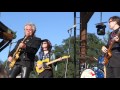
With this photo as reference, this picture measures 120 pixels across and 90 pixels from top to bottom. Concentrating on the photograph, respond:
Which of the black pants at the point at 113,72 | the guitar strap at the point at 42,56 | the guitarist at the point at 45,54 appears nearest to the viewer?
the black pants at the point at 113,72

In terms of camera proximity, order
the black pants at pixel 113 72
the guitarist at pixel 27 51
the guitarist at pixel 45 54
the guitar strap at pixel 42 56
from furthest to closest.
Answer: the guitar strap at pixel 42 56 < the guitarist at pixel 45 54 < the guitarist at pixel 27 51 < the black pants at pixel 113 72

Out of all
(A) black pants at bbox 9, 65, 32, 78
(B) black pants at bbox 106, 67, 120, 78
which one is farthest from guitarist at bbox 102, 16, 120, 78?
(A) black pants at bbox 9, 65, 32, 78

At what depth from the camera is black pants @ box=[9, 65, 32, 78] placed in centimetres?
331

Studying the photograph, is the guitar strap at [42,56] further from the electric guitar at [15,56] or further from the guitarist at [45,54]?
the electric guitar at [15,56]

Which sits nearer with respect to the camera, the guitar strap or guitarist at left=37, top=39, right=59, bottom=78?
guitarist at left=37, top=39, right=59, bottom=78

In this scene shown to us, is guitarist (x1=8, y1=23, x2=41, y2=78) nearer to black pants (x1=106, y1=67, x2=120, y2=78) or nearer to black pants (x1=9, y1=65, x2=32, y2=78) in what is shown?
black pants (x1=9, y1=65, x2=32, y2=78)

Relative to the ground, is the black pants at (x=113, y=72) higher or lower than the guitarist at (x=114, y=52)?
lower

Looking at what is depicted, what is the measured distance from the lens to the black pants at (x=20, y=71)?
3.31 m

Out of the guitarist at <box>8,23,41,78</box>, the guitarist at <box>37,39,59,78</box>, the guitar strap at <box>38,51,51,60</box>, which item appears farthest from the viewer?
the guitar strap at <box>38,51,51,60</box>

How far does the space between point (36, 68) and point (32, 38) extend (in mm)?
544

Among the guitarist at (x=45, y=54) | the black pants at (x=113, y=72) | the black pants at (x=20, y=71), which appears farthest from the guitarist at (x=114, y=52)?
the black pants at (x=20, y=71)
